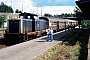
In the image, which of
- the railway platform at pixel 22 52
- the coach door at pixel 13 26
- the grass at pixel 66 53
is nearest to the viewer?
the grass at pixel 66 53

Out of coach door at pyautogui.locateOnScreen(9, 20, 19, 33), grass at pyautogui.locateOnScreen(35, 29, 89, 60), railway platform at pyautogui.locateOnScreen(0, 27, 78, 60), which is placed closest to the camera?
grass at pyautogui.locateOnScreen(35, 29, 89, 60)

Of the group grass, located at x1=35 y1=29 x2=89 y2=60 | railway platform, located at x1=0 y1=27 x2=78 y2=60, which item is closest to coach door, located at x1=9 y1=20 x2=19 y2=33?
railway platform, located at x1=0 y1=27 x2=78 y2=60

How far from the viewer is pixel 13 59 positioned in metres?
12.8

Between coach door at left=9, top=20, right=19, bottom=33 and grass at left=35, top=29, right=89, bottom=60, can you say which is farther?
coach door at left=9, top=20, right=19, bottom=33

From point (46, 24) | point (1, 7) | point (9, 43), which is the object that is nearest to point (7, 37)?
point (9, 43)

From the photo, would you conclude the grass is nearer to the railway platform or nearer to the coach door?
the railway platform

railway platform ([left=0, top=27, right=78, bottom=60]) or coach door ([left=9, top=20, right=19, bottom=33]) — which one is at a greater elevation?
coach door ([left=9, top=20, right=19, bottom=33])

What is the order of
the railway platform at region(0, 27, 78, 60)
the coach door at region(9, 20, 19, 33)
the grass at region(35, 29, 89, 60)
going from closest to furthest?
1. the grass at region(35, 29, 89, 60)
2. the railway platform at region(0, 27, 78, 60)
3. the coach door at region(9, 20, 19, 33)

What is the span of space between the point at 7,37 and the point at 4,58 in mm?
10880

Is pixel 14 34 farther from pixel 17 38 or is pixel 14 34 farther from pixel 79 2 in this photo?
pixel 79 2

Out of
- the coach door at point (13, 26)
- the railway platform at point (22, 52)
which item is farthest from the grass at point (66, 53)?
the coach door at point (13, 26)

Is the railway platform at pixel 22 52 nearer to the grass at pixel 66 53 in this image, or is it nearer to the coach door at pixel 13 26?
the grass at pixel 66 53

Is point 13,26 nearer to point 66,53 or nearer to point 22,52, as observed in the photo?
point 22,52

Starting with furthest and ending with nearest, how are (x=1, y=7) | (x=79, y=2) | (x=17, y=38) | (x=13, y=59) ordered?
(x=1, y=7)
(x=79, y=2)
(x=17, y=38)
(x=13, y=59)
